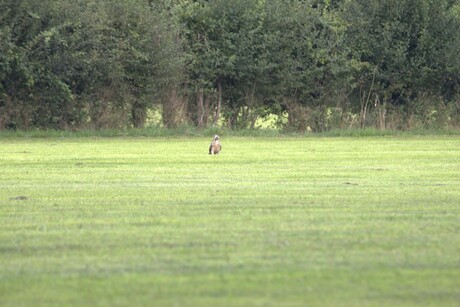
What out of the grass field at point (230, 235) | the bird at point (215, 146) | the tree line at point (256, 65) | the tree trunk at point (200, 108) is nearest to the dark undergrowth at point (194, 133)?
the tree line at point (256, 65)

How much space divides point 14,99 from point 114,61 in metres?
3.88

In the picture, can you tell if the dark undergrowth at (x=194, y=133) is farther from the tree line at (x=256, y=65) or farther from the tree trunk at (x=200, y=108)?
the tree trunk at (x=200, y=108)

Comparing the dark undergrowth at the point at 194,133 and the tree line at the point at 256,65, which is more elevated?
the tree line at the point at 256,65

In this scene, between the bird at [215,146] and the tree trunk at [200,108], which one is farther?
the tree trunk at [200,108]

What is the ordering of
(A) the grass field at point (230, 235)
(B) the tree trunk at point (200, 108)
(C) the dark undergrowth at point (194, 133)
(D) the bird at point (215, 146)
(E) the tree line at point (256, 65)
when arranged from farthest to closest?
(B) the tree trunk at point (200, 108) → (E) the tree line at point (256, 65) → (C) the dark undergrowth at point (194, 133) → (D) the bird at point (215, 146) → (A) the grass field at point (230, 235)

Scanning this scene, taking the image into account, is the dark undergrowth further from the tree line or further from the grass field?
the grass field

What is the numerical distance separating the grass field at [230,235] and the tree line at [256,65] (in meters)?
16.9

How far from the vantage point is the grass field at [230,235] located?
25.5 feet

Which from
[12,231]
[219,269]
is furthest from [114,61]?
[219,269]

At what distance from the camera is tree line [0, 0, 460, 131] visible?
124 feet

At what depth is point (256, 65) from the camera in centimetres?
3919

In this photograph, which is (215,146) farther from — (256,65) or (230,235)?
(256,65)

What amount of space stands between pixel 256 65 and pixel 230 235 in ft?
95.5

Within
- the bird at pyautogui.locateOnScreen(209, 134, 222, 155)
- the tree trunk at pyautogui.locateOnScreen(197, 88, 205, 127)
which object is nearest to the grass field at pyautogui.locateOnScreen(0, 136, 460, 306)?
the bird at pyautogui.locateOnScreen(209, 134, 222, 155)
